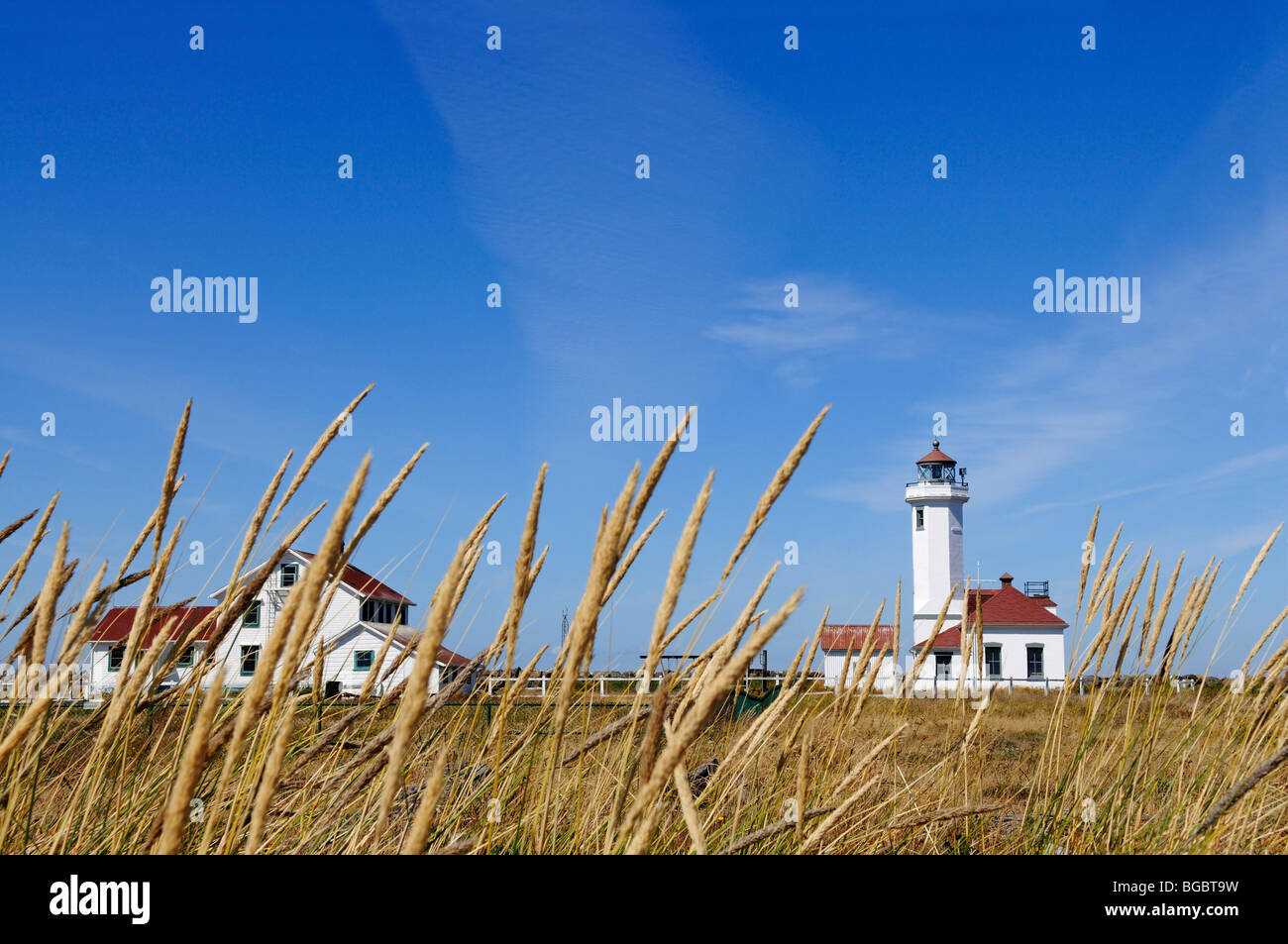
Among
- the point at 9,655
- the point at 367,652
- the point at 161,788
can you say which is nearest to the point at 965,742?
the point at 161,788

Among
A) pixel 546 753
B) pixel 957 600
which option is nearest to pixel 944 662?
pixel 957 600

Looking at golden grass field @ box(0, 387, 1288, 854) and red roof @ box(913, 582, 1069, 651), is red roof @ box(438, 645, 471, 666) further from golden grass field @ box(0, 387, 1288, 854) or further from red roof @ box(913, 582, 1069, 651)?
red roof @ box(913, 582, 1069, 651)

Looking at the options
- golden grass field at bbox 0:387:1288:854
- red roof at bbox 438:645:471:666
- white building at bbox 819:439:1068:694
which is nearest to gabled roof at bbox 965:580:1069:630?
white building at bbox 819:439:1068:694

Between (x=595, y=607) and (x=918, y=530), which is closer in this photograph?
(x=595, y=607)

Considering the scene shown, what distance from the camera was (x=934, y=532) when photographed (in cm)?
4250

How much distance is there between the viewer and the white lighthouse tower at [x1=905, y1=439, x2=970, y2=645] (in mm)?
42344

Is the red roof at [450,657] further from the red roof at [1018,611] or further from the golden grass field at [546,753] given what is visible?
the red roof at [1018,611]

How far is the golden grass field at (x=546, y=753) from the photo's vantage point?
978mm

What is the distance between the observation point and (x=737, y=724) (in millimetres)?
3408

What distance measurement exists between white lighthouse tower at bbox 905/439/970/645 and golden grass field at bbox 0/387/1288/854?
41.0 m

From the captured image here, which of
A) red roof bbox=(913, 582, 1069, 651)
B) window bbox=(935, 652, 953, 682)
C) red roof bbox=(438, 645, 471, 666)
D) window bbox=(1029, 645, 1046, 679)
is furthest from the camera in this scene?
red roof bbox=(913, 582, 1069, 651)

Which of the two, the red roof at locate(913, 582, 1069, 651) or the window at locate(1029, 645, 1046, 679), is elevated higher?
the red roof at locate(913, 582, 1069, 651)
